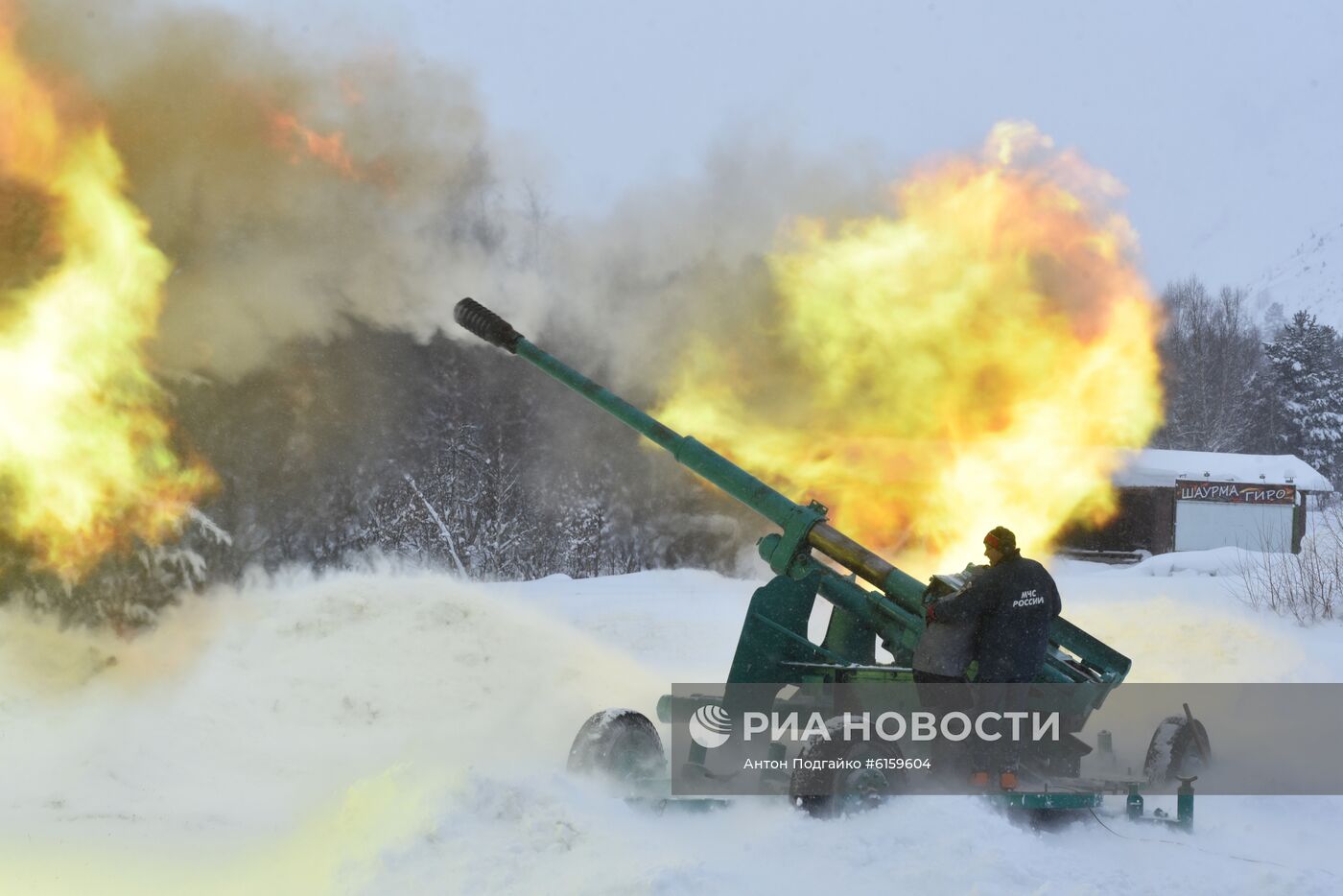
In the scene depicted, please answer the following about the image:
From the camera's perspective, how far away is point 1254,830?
27.0 ft

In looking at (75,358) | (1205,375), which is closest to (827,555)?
(75,358)

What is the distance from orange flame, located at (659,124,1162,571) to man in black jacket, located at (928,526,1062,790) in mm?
6290

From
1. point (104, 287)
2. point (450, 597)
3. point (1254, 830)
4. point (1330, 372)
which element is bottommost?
point (1254, 830)

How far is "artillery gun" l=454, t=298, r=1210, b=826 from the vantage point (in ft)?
27.5

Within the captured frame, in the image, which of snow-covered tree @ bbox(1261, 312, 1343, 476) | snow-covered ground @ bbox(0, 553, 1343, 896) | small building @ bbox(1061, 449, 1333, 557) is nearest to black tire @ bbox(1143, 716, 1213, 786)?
snow-covered ground @ bbox(0, 553, 1343, 896)

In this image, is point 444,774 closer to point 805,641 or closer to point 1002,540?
point 805,641

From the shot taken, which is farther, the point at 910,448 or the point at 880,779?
the point at 910,448

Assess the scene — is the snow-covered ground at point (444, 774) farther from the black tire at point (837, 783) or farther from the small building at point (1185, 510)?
the small building at point (1185, 510)

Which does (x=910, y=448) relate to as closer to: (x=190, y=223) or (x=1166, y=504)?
(x=190, y=223)

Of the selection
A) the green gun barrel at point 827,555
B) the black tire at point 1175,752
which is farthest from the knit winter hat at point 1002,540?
the black tire at point 1175,752

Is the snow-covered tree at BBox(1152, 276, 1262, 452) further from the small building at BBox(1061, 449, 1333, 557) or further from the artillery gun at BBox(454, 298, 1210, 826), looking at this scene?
the artillery gun at BBox(454, 298, 1210, 826)

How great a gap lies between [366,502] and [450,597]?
68.6ft

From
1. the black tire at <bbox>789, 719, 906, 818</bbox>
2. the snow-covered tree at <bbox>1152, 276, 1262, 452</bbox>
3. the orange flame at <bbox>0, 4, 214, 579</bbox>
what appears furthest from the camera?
the snow-covered tree at <bbox>1152, 276, 1262, 452</bbox>

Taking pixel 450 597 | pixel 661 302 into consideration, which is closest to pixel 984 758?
pixel 450 597
